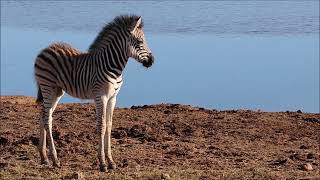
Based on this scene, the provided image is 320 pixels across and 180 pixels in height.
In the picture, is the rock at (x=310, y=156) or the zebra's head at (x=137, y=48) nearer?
the zebra's head at (x=137, y=48)

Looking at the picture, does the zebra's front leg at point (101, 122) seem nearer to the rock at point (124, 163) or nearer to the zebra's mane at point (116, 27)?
the rock at point (124, 163)

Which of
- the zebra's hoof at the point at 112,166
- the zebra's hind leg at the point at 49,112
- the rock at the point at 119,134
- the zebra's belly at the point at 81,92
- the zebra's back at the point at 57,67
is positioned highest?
the zebra's back at the point at 57,67

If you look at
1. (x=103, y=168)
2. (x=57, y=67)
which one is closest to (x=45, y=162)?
(x=103, y=168)

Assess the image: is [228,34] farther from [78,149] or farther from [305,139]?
[78,149]

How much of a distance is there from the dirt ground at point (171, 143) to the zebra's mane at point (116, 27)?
5.17 feet

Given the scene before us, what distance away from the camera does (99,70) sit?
8.98 metres

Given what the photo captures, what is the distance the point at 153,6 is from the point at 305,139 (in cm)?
2497

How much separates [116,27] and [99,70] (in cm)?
58

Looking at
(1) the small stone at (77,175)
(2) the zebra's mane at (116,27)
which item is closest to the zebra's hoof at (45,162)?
(1) the small stone at (77,175)

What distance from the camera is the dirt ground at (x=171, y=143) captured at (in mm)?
8852

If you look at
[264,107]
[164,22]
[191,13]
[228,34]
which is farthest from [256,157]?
[191,13]

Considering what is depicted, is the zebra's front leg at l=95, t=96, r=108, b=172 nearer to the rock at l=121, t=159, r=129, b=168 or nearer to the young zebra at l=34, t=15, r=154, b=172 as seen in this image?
the young zebra at l=34, t=15, r=154, b=172

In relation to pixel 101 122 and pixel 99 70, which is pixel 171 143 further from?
pixel 99 70

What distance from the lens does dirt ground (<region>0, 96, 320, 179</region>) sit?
885 centimetres
